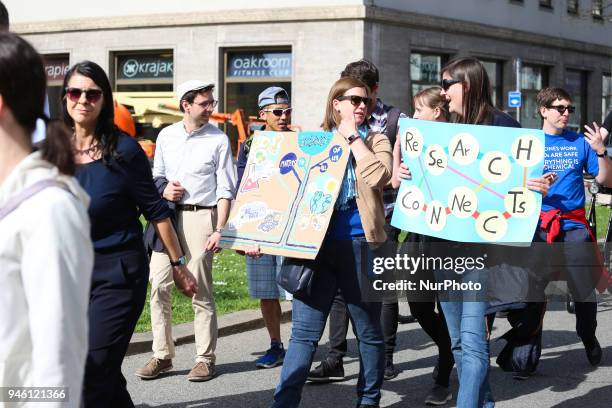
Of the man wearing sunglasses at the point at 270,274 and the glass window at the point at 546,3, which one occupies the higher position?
the glass window at the point at 546,3

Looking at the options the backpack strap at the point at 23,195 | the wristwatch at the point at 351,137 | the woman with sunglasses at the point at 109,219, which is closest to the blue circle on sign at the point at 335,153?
the wristwatch at the point at 351,137

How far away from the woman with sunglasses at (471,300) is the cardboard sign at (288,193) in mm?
659

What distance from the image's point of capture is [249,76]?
2745cm

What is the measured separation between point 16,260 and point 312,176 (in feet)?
10.5

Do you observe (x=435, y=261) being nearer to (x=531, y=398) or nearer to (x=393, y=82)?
(x=531, y=398)

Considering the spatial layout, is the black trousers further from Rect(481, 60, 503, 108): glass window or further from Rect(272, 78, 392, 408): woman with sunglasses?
Rect(481, 60, 503, 108): glass window

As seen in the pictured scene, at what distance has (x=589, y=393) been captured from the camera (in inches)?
259

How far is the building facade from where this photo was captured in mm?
25938

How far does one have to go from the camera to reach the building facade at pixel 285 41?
25.9m

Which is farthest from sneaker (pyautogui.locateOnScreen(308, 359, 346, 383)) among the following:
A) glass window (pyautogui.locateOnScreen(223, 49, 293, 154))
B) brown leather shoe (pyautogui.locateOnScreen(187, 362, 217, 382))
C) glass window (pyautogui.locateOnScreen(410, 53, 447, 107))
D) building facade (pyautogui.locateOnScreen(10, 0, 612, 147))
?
glass window (pyautogui.locateOnScreen(410, 53, 447, 107))

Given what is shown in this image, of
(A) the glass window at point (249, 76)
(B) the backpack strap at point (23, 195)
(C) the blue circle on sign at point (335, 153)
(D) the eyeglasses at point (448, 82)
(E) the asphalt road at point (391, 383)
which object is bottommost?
(E) the asphalt road at point (391, 383)

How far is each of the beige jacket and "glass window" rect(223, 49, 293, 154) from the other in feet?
70.0

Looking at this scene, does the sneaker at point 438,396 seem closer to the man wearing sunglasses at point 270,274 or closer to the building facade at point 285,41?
the man wearing sunglasses at point 270,274
